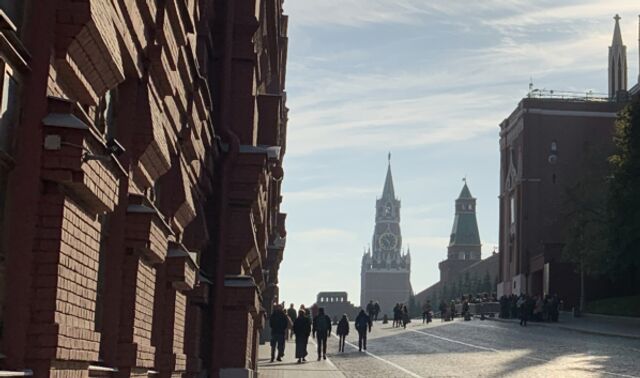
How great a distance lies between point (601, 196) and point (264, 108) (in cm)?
4821

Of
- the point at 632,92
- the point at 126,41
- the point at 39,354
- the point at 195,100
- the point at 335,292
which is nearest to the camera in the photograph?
the point at 39,354

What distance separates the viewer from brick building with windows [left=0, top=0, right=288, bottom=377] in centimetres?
571

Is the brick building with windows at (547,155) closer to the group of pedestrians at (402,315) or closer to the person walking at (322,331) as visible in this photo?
the group of pedestrians at (402,315)

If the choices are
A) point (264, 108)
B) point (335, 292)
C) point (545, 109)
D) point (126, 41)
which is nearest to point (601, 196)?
point (545, 109)

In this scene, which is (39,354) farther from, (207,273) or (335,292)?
(335,292)

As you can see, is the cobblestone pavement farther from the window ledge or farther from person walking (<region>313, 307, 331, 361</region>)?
the window ledge

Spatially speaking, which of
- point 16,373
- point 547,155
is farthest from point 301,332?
point 547,155

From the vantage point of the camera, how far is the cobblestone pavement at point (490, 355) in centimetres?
2677

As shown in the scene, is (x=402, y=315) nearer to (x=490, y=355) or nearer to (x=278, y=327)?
(x=490, y=355)

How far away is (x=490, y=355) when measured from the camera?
3325 centimetres

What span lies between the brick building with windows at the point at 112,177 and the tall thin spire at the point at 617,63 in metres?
85.2

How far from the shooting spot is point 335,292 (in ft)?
527

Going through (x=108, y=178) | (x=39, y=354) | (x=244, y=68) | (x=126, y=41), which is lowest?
(x=39, y=354)

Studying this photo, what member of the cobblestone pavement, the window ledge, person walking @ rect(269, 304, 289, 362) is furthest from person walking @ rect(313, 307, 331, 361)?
the window ledge
